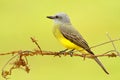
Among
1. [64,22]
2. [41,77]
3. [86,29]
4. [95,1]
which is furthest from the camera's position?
[95,1]

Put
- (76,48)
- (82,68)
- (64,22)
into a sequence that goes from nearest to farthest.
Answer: (76,48), (64,22), (82,68)

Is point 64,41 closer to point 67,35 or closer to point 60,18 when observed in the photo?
point 67,35

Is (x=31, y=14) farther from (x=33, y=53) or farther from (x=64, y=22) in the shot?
(x=33, y=53)

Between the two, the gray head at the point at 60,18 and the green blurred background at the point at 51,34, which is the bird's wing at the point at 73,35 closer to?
the gray head at the point at 60,18

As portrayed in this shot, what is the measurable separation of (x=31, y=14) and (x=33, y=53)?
42.1ft

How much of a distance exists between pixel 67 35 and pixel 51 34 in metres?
7.72

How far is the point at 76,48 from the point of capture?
309 inches

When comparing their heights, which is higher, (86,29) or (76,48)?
(86,29)

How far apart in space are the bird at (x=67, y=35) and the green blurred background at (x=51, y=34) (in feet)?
9.69

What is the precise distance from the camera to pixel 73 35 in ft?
25.9

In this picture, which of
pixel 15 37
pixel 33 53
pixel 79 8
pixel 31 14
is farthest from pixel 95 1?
pixel 33 53

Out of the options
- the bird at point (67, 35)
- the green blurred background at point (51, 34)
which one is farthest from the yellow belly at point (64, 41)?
the green blurred background at point (51, 34)

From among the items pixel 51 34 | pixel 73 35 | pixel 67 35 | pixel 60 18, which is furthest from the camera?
pixel 51 34

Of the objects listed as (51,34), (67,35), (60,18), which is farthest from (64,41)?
(51,34)
